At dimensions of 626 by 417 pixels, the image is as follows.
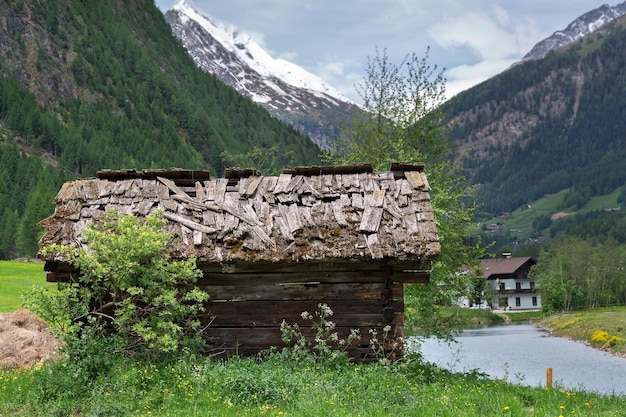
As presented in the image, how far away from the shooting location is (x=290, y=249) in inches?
558

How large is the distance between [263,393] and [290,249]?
382 cm

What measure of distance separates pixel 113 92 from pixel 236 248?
6935 inches

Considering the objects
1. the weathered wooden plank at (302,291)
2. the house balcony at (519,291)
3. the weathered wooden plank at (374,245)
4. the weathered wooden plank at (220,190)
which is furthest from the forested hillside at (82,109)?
the weathered wooden plank at (374,245)

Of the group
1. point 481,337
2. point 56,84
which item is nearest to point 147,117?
point 56,84

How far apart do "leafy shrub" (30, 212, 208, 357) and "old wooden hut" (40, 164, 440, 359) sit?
2.56 feet

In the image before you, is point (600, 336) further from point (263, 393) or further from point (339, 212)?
point (263, 393)

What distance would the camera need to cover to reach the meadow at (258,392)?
10.3m

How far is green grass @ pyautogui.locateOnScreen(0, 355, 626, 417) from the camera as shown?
404 inches

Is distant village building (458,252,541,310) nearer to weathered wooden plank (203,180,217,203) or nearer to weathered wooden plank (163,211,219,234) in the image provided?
weathered wooden plank (203,180,217,203)

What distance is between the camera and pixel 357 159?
2664cm

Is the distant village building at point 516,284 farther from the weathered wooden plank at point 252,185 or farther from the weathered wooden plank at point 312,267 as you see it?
the weathered wooden plank at point 312,267

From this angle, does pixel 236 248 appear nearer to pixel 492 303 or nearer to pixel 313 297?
pixel 313 297

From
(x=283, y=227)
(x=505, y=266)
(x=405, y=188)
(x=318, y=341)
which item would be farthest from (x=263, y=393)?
(x=505, y=266)

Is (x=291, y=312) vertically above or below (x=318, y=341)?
above
